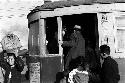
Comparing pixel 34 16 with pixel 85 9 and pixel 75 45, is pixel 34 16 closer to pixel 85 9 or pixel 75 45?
pixel 85 9

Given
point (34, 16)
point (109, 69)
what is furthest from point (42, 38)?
point (109, 69)

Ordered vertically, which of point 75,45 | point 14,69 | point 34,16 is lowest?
point 14,69

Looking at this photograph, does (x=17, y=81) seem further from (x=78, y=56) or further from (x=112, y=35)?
(x=112, y=35)

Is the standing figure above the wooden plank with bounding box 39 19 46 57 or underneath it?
underneath

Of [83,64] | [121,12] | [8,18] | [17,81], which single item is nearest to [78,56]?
[83,64]

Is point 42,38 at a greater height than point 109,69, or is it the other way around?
point 42,38

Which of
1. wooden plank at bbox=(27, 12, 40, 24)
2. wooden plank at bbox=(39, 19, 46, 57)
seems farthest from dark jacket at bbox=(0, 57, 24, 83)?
wooden plank at bbox=(27, 12, 40, 24)

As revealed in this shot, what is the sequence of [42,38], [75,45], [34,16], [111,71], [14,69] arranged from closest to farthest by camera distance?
1. [14,69]
2. [111,71]
3. [75,45]
4. [42,38]
5. [34,16]

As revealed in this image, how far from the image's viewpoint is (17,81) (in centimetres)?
653

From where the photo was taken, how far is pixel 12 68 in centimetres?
648

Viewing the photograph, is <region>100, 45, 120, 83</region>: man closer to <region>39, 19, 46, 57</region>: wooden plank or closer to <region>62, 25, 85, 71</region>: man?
<region>62, 25, 85, 71</region>: man

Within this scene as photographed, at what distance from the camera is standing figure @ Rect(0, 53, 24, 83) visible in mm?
6457

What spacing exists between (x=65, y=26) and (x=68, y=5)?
168cm

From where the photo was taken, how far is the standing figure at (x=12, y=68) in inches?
254
